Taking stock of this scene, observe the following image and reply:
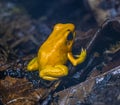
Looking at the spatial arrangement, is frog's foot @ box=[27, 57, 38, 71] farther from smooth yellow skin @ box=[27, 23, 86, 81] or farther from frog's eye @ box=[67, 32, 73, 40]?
frog's eye @ box=[67, 32, 73, 40]

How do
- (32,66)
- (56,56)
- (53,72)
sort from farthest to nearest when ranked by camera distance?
(32,66), (56,56), (53,72)

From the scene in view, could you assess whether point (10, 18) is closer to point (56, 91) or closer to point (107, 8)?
point (107, 8)

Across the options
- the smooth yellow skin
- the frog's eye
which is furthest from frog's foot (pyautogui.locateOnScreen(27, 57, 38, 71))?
the frog's eye

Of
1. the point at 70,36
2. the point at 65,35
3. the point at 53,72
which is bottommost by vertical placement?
the point at 53,72

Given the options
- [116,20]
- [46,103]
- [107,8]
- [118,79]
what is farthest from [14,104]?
[107,8]

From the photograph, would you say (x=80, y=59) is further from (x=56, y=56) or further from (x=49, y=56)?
(x=49, y=56)

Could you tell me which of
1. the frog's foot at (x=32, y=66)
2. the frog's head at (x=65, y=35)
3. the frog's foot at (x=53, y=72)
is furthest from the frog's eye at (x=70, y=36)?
the frog's foot at (x=32, y=66)

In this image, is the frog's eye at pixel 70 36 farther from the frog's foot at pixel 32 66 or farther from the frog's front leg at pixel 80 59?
the frog's foot at pixel 32 66

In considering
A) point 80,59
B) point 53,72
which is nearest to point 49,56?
point 53,72
